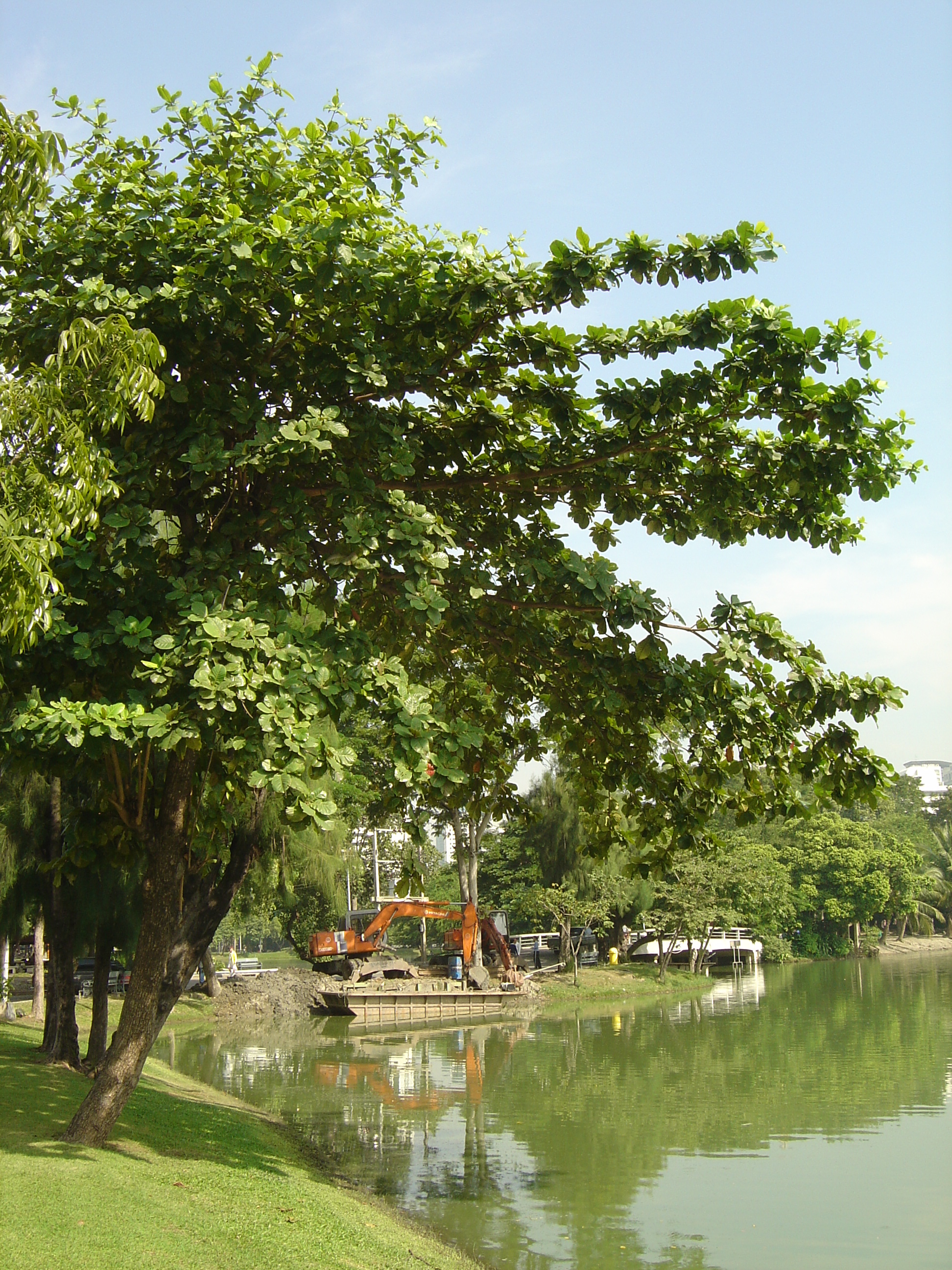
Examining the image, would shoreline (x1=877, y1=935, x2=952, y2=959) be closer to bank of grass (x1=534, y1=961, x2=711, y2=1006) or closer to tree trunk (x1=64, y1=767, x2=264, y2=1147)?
bank of grass (x1=534, y1=961, x2=711, y2=1006)

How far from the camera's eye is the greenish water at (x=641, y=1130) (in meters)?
9.54

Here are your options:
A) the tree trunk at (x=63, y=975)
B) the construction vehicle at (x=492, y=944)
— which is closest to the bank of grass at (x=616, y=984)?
the construction vehicle at (x=492, y=944)

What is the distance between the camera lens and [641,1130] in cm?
1416

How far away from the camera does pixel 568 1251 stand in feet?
29.1

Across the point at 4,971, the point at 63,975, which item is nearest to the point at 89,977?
the point at 4,971

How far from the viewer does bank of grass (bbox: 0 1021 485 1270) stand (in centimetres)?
618

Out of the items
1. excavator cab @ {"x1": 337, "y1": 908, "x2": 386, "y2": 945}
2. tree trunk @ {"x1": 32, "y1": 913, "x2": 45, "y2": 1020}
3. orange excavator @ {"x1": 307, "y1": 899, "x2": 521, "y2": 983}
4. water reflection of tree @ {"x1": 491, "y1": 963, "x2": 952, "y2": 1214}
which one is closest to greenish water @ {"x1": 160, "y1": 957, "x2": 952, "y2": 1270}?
water reflection of tree @ {"x1": 491, "y1": 963, "x2": 952, "y2": 1214}

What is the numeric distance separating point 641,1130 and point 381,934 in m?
21.5

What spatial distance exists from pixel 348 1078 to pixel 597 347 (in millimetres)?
15699

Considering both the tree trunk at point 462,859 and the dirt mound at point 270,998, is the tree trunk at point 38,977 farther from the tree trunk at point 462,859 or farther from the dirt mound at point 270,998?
the tree trunk at point 462,859

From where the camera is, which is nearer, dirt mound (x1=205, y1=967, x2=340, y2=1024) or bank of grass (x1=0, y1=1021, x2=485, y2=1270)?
bank of grass (x1=0, y1=1021, x2=485, y2=1270)

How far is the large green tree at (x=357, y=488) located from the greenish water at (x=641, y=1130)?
376 cm

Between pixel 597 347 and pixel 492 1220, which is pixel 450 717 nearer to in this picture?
pixel 597 347

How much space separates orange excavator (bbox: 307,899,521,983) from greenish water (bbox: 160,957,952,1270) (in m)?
4.65
